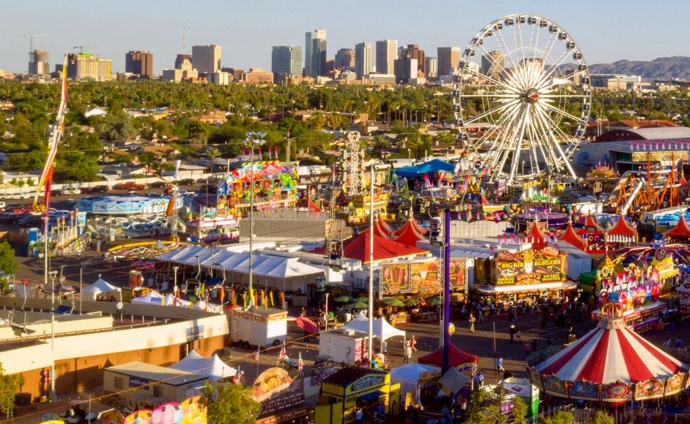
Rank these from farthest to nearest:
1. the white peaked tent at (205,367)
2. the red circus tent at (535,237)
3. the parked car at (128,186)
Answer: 1. the parked car at (128,186)
2. the red circus tent at (535,237)
3. the white peaked tent at (205,367)

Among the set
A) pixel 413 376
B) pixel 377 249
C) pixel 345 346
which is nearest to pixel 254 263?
pixel 377 249

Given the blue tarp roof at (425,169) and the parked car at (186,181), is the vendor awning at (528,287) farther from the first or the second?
the parked car at (186,181)

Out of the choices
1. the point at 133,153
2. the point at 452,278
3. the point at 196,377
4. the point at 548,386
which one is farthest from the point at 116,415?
the point at 133,153

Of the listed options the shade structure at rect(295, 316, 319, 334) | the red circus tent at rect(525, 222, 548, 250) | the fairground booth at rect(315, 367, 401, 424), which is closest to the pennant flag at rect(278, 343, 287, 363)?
the shade structure at rect(295, 316, 319, 334)

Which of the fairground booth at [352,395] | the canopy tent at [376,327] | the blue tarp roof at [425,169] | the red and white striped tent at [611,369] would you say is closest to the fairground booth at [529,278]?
the canopy tent at [376,327]

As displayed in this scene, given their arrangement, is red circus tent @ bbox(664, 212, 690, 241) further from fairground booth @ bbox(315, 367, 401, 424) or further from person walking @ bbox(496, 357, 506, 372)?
fairground booth @ bbox(315, 367, 401, 424)

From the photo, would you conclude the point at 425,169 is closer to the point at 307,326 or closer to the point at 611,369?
the point at 307,326

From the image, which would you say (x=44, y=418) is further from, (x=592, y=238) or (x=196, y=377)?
(x=592, y=238)
